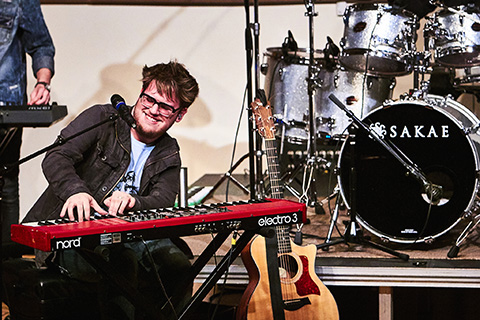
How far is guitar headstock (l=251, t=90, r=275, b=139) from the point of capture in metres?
3.09

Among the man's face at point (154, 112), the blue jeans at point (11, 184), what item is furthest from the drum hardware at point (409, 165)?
the blue jeans at point (11, 184)

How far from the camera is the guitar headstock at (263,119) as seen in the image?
122 inches

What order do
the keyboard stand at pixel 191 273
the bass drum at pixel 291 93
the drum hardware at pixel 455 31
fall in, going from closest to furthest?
the keyboard stand at pixel 191 273 < the drum hardware at pixel 455 31 < the bass drum at pixel 291 93

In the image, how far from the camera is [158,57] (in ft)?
19.6

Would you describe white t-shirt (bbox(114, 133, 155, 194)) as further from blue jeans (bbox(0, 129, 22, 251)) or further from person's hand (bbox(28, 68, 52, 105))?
blue jeans (bbox(0, 129, 22, 251))

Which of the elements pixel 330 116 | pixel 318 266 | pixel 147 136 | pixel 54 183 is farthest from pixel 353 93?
pixel 54 183

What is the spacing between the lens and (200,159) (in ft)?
19.7

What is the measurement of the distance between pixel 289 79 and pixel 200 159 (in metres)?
1.67

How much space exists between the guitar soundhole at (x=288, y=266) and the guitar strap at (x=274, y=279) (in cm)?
12

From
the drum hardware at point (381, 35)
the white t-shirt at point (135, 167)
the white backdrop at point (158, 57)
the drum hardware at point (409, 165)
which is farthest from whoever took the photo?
the white backdrop at point (158, 57)

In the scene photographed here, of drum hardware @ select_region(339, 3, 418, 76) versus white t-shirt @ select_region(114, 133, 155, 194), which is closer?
white t-shirt @ select_region(114, 133, 155, 194)

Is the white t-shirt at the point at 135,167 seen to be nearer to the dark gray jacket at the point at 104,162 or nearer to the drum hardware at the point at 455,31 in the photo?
the dark gray jacket at the point at 104,162

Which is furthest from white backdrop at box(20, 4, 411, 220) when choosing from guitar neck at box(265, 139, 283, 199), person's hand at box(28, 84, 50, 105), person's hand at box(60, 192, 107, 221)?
person's hand at box(60, 192, 107, 221)

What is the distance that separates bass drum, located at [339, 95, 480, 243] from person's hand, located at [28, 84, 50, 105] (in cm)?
156
